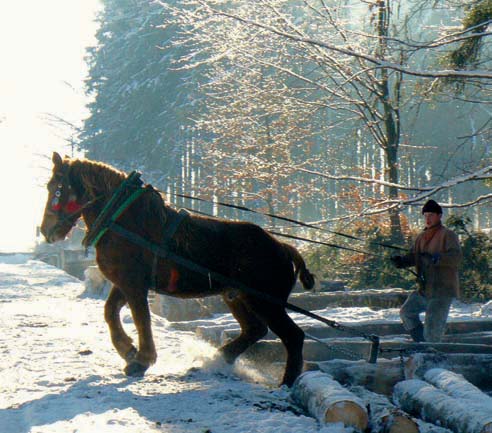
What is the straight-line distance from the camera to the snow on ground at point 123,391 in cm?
499

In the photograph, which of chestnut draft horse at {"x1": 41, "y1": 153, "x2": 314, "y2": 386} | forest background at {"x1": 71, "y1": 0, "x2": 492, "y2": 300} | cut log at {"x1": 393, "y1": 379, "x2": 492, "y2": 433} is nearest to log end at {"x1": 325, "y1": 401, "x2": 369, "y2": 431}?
cut log at {"x1": 393, "y1": 379, "x2": 492, "y2": 433}

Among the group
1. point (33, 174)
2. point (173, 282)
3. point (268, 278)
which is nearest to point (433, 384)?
point (268, 278)

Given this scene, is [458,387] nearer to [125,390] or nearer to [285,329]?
[285,329]

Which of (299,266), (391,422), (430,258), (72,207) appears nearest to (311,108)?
(430,258)

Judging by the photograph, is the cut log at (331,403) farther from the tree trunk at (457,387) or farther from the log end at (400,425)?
the tree trunk at (457,387)

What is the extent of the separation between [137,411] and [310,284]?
2.68 metres

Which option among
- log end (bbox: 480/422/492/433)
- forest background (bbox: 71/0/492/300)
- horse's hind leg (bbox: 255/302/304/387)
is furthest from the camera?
forest background (bbox: 71/0/492/300)

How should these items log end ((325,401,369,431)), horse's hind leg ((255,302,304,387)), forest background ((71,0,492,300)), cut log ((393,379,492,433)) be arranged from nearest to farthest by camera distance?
cut log ((393,379,492,433))
log end ((325,401,369,431))
horse's hind leg ((255,302,304,387))
forest background ((71,0,492,300))

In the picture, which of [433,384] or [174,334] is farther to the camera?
[174,334]

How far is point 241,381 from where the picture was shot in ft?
23.1

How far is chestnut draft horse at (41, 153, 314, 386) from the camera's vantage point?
699 cm

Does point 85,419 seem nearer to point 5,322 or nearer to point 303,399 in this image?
point 303,399

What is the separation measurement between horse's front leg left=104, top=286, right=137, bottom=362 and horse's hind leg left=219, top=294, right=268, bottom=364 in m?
0.90

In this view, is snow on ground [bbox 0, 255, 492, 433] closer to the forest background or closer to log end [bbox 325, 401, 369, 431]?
log end [bbox 325, 401, 369, 431]
